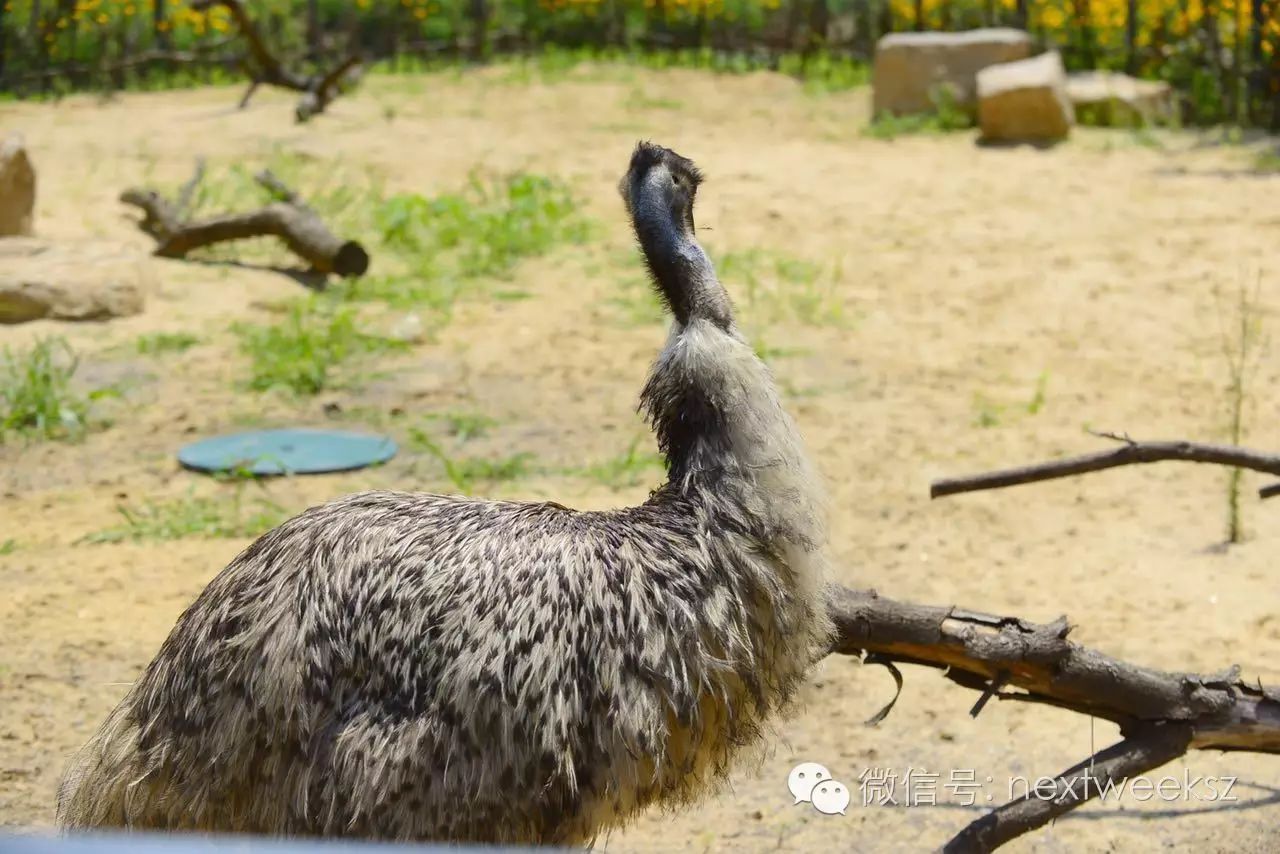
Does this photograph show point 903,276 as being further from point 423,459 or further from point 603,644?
point 603,644

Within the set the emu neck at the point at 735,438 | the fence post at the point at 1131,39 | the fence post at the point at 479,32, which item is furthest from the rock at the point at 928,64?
the emu neck at the point at 735,438

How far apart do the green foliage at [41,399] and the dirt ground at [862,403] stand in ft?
0.42

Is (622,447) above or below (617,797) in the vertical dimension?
below

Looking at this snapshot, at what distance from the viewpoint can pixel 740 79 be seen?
48.4 feet

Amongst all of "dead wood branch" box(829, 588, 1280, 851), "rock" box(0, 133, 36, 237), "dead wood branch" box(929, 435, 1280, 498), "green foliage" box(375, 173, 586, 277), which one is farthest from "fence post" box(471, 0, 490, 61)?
"dead wood branch" box(829, 588, 1280, 851)

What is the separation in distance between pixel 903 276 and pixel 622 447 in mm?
2690

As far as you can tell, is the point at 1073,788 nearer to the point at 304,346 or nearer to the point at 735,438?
the point at 735,438

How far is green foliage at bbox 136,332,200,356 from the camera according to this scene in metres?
7.46

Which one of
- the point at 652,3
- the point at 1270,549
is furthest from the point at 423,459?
the point at 652,3

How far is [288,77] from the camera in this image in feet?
43.7

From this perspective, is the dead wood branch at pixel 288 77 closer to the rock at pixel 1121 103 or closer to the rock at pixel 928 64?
the rock at pixel 928 64

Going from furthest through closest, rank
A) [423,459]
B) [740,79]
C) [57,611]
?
1. [740,79]
2. [423,459]
3. [57,611]

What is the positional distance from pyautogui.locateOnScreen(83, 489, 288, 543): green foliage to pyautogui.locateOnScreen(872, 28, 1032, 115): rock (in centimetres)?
806

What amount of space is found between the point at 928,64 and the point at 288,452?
778 cm
